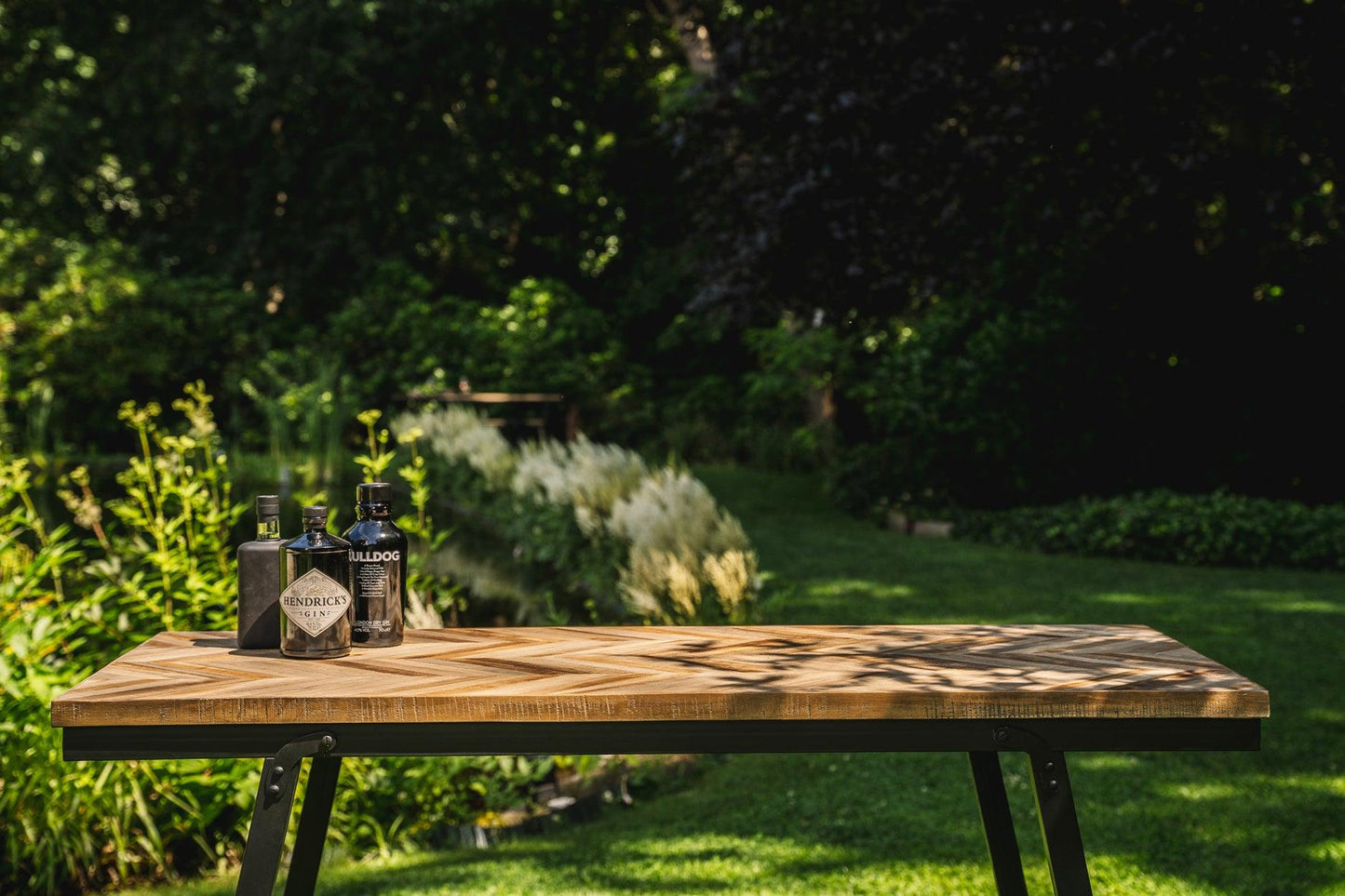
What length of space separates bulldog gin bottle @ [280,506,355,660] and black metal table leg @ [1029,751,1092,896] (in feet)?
3.80

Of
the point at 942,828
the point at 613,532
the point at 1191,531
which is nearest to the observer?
the point at 942,828

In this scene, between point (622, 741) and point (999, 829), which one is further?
point (999, 829)

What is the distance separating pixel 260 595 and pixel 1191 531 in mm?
7782

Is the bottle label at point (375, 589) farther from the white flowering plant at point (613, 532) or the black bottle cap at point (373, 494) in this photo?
the white flowering plant at point (613, 532)

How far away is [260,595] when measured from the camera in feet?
7.34

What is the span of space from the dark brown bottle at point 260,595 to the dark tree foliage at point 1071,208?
5.44m

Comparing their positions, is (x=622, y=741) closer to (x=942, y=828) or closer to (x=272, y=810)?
(x=272, y=810)

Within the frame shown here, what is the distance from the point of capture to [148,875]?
353 cm

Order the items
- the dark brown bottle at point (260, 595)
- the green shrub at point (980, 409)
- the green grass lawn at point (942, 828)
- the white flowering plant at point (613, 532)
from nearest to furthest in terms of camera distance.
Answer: the dark brown bottle at point (260, 595)
the green grass lawn at point (942, 828)
the white flowering plant at point (613, 532)
the green shrub at point (980, 409)

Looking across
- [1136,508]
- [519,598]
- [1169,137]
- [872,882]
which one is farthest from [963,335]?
[872,882]

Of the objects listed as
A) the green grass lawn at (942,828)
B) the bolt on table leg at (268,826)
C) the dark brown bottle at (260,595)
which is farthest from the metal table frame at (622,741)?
the dark brown bottle at (260,595)

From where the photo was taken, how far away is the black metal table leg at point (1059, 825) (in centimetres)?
189

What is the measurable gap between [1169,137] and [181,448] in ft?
17.5

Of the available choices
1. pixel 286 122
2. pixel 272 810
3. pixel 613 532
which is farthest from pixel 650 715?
pixel 286 122
